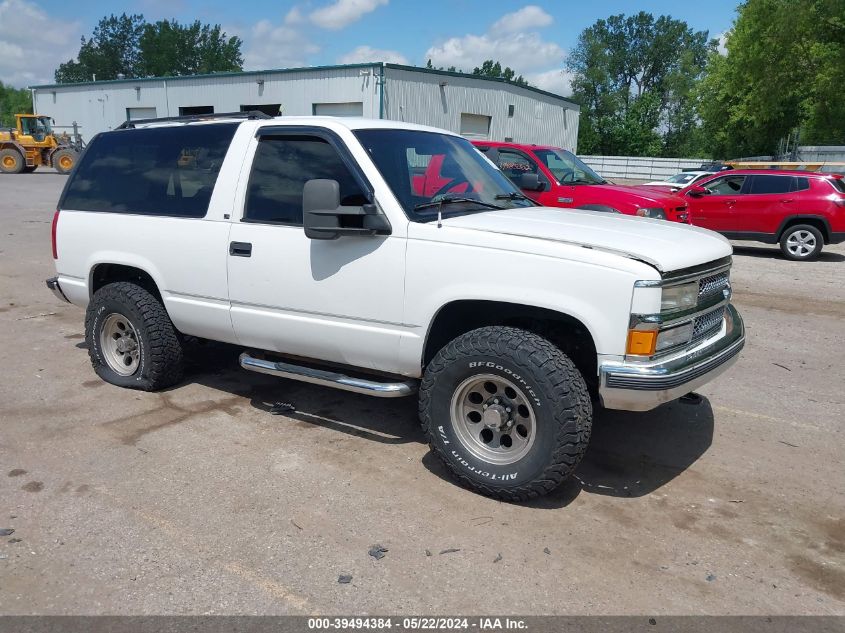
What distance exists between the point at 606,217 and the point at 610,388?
1.58 meters

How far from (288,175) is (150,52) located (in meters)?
110

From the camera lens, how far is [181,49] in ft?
329

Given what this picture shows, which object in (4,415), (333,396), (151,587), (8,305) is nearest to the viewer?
(151,587)

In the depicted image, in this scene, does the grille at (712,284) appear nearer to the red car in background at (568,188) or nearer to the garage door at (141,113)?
the red car in background at (568,188)

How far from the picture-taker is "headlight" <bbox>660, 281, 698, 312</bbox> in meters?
3.50

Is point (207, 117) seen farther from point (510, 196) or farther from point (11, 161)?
point (11, 161)

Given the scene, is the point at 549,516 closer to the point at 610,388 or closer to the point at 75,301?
the point at 610,388

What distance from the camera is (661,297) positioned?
3432 millimetres

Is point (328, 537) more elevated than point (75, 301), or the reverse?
point (75, 301)

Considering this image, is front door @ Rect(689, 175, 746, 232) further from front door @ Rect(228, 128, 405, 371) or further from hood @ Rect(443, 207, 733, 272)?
front door @ Rect(228, 128, 405, 371)

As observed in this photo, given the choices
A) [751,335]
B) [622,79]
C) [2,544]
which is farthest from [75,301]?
[622,79]

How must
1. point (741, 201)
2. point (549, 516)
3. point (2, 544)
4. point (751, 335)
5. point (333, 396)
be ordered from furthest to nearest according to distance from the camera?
point (741, 201)
point (751, 335)
point (333, 396)
point (549, 516)
point (2, 544)

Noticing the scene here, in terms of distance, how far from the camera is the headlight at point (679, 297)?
3.50 metres

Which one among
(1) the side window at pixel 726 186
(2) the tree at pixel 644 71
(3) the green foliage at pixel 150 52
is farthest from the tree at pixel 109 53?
(1) the side window at pixel 726 186
